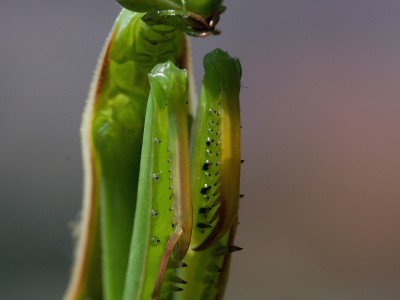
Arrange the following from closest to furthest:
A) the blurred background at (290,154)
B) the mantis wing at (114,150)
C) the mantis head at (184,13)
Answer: the mantis head at (184,13), the mantis wing at (114,150), the blurred background at (290,154)

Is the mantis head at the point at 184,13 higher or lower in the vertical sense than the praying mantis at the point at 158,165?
higher

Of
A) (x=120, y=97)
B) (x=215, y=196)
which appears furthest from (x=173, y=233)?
(x=120, y=97)

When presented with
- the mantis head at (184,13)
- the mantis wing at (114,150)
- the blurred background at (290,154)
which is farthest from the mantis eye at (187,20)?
the blurred background at (290,154)

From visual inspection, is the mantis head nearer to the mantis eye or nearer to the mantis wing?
the mantis eye

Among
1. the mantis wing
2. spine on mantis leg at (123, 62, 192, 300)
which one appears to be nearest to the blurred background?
the mantis wing

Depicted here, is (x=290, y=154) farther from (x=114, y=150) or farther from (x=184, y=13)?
(x=184, y=13)

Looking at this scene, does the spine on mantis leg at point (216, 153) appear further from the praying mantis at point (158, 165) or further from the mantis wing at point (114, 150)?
the mantis wing at point (114, 150)

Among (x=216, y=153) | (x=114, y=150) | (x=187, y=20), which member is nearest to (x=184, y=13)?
(x=187, y=20)

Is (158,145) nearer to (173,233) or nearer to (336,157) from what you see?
(173,233)
